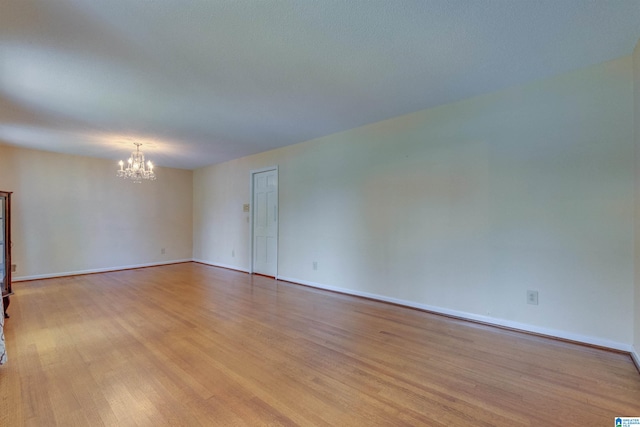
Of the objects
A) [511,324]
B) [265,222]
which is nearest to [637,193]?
[511,324]

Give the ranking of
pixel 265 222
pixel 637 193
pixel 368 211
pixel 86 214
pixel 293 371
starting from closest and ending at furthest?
1. pixel 293 371
2. pixel 637 193
3. pixel 368 211
4. pixel 265 222
5. pixel 86 214

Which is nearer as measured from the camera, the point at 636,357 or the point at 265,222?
the point at 636,357

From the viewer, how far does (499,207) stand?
2.82m

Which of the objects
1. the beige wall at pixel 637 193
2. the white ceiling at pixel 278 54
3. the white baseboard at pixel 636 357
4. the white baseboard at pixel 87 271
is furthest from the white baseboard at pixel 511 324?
the white baseboard at pixel 87 271

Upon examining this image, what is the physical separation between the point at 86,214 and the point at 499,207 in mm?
6795

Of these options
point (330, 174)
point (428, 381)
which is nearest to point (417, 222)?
point (330, 174)

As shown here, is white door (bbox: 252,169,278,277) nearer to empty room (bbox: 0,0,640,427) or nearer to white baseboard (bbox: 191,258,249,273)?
white baseboard (bbox: 191,258,249,273)

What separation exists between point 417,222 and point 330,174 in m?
1.51

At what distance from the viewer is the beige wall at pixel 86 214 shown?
4828 mm

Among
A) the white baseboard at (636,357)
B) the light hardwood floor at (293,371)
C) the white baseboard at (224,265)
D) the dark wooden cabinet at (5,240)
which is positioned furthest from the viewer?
the white baseboard at (224,265)

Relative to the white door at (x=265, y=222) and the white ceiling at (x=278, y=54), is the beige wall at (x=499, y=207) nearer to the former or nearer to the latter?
the white ceiling at (x=278, y=54)

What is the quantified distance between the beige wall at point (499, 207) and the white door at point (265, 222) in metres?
1.01

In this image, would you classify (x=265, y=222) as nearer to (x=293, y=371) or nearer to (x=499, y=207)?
(x=293, y=371)

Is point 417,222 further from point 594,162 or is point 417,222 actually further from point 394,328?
point 594,162
